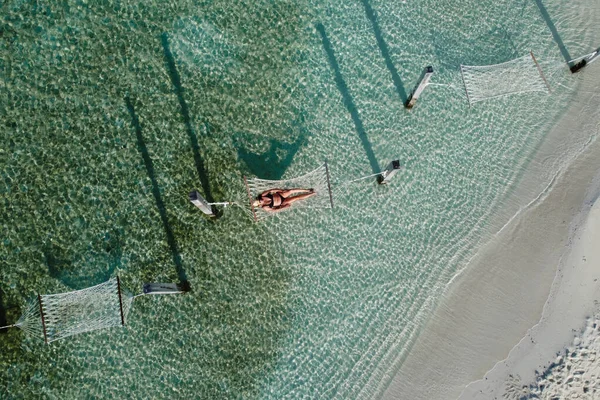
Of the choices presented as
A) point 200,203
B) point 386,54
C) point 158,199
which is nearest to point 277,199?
point 200,203

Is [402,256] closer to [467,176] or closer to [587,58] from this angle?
[467,176]

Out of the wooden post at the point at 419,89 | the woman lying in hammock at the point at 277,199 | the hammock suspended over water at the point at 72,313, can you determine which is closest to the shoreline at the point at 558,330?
the wooden post at the point at 419,89

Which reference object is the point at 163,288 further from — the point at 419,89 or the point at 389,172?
the point at 419,89

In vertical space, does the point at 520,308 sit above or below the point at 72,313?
below

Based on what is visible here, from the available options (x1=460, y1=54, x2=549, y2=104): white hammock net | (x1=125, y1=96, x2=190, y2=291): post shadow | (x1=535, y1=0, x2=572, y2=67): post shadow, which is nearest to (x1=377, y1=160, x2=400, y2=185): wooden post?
(x1=460, y1=54, x2=549, y2=104): white hammock net

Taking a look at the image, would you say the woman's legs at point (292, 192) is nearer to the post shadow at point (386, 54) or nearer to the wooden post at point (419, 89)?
the wooden post at point (419, 89)

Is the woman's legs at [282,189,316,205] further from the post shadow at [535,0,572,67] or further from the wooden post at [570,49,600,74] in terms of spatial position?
the post shadow at [535,0,572,67]

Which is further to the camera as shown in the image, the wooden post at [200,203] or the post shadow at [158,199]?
the post shadow at [158,199]
